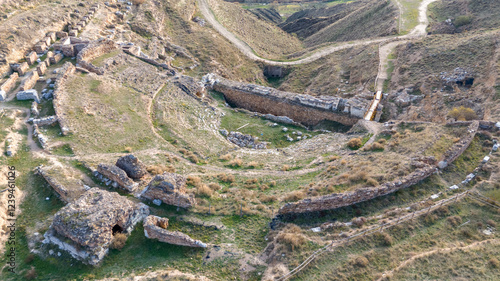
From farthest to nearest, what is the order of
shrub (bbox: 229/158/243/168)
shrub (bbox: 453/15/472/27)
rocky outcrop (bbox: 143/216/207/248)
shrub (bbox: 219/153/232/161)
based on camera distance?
shrub (bbox: 453/15/472/27)
shrub (bbox: 219/153/232/161)
shrub (bbox: 229/158/243/168)
rocky outcrop (bbox: 143/216/207/248)

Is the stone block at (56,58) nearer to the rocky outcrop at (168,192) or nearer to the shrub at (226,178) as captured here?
the rocky outcrop at (168,192)

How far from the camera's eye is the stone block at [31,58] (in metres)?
29.3

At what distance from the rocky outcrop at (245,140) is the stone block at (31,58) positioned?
2132cm

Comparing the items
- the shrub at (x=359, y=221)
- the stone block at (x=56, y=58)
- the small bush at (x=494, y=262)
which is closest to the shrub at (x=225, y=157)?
the shrub at (x=359, y=221)

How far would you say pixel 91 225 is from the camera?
1346cm

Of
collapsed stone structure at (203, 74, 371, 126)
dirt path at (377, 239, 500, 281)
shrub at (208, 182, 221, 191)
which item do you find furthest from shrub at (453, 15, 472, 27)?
shrub at (208, 182, 221, 191)

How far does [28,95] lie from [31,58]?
735 cm

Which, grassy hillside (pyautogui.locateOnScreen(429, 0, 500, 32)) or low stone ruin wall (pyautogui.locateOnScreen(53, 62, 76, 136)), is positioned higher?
grassy hillside (pyautogui.locateOnScreen(429, 0, 500, 32))

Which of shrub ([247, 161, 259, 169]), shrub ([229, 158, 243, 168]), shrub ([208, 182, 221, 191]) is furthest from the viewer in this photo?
shrub ([229, 158, 243, 168])

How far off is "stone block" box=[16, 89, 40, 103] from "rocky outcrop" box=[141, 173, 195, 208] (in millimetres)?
16128

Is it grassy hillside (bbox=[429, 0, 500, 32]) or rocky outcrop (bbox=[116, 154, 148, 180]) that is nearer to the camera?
rocky outcrop (bbox=[116, 154, 148, 180])

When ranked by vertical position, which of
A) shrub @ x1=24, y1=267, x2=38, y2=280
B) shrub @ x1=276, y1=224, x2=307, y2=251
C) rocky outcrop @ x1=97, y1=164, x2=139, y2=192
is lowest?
shrub @ x1=24, y1=267, x2=38, y2=280

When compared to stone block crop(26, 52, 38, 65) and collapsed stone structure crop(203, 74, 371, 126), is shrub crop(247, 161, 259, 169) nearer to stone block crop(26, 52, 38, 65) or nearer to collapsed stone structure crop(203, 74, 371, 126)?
collapsed stone structure crop(203, 74, 371, 126)

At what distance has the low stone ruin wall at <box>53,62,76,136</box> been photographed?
22514 millimetres
